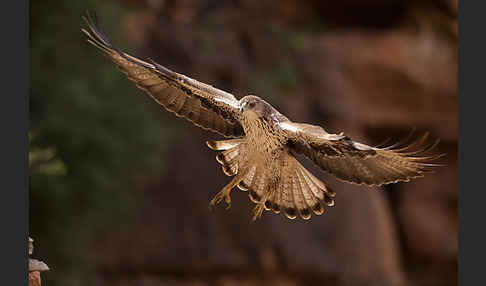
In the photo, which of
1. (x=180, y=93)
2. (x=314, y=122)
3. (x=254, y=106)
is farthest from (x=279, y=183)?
(x=314, y=122)

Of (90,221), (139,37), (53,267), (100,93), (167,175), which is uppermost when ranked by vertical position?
(139,37)

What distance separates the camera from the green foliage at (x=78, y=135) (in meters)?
6.71

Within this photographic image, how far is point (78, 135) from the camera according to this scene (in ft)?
22.1

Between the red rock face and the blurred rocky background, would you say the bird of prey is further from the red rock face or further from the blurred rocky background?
the red rock face

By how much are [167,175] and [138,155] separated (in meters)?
0.93

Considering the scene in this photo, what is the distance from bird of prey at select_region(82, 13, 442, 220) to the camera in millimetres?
2164

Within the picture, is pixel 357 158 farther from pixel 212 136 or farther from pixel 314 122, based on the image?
pixel 314 122

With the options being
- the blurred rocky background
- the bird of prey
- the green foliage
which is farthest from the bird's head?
the green foliage

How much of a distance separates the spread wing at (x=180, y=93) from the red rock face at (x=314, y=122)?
17.9 feet

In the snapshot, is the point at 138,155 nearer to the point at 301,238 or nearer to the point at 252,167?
the point at 301,238

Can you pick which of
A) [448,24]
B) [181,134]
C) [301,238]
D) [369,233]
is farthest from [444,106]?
[181,134]

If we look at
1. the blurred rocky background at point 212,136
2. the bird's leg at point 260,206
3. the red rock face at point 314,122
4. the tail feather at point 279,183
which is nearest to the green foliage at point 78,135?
the blurred rocky background at point 212,136

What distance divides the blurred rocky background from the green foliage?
2 centimetres

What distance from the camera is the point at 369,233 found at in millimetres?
9102
